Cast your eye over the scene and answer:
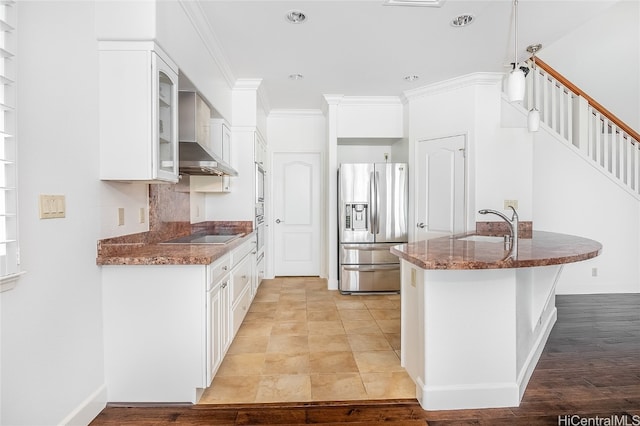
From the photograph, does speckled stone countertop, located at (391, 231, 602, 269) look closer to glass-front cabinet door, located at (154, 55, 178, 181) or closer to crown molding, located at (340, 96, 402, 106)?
glass-front cabinet door, located at (154, 55, 178, 181)

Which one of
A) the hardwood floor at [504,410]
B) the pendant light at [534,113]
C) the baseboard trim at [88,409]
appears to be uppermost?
the pendant light at [534,113]

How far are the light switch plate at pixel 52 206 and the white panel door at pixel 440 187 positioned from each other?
12.4ft

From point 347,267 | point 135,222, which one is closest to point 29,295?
point 135,222

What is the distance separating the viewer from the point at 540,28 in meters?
2.88

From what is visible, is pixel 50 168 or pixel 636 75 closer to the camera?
pixel 50 168

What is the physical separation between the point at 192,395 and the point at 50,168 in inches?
57.0

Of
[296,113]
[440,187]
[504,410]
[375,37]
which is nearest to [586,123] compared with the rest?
[440,187]

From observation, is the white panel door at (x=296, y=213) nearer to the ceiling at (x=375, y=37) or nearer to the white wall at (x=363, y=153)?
the white wall at (x=363, y=153)

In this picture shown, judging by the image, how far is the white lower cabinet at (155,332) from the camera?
6.53 ft

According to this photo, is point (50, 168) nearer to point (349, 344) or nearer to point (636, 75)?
point (349, 344)

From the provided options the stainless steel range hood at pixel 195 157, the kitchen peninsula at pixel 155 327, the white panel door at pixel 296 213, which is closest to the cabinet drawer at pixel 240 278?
the kitchen peninsula at pixel 155 327

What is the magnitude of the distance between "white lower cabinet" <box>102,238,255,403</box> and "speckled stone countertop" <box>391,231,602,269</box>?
1267 millimetres

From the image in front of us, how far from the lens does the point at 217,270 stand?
225 centimetres

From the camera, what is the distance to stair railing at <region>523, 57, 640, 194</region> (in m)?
4.27
